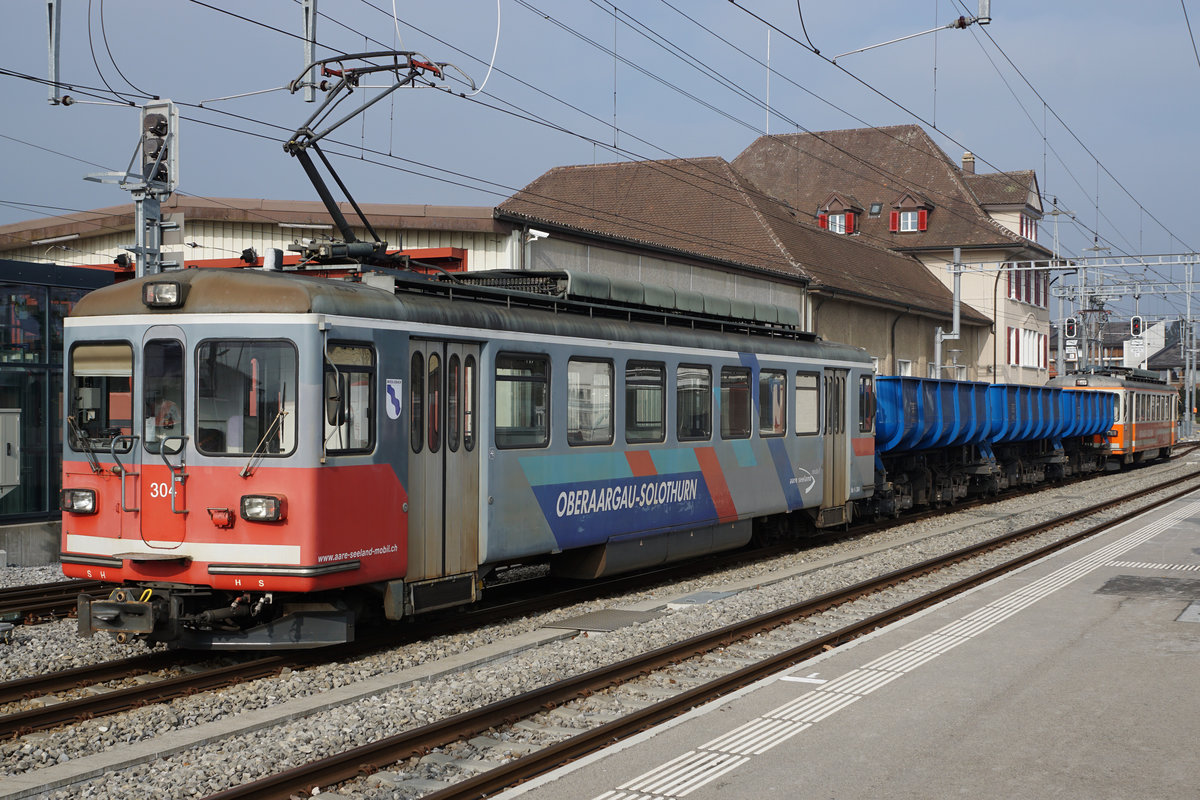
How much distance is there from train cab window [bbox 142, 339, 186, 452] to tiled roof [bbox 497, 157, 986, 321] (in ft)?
79.4

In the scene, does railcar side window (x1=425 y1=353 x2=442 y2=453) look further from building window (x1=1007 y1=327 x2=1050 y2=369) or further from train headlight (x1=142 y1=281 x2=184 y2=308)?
building window (x1=1007 y1=327 x2=1050 y2=369)

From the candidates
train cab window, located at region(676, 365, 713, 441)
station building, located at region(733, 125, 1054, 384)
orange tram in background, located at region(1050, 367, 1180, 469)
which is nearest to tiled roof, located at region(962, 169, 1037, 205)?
station building, located at region(733, 125, 1054, 384)

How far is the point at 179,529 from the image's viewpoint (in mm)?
8781

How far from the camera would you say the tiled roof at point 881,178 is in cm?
5394

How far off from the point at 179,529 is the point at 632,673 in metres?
3.44

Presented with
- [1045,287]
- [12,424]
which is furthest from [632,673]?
[1045,287]

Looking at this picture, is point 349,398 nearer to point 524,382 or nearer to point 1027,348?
point 524,382

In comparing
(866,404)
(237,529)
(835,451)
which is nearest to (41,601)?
(237,529)

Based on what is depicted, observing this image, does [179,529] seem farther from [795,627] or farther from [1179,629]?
[1179,629]

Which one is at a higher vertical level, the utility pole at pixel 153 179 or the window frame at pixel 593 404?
the utility pole at pixel 153 179

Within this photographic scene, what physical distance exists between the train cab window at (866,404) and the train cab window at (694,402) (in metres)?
4.81

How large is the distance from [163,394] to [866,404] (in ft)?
38.6

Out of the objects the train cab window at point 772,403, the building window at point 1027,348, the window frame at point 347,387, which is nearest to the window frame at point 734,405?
the train cab window at point 772,403

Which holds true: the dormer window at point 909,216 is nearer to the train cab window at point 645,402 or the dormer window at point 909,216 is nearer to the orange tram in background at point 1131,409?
the orange tram in background at point 1131,409
